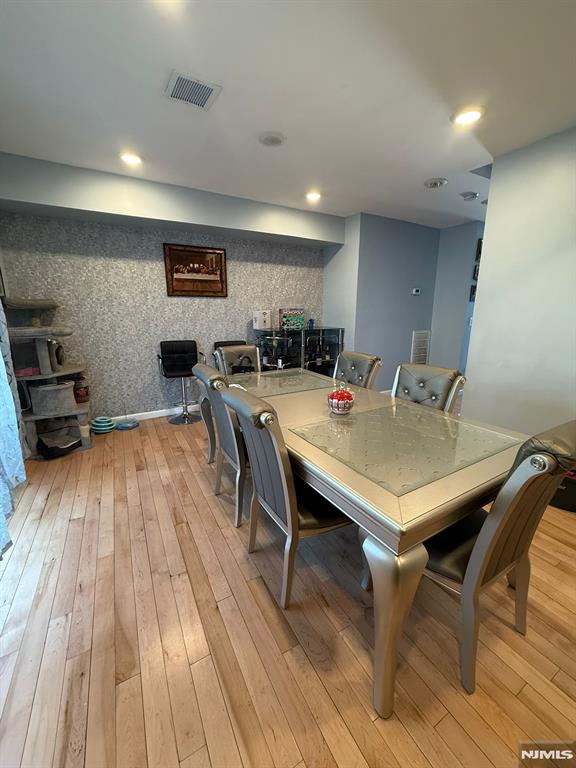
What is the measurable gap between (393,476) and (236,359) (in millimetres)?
2139

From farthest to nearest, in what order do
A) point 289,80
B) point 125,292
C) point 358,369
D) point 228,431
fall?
1. point 125,292
2. point 358,369
3. point 228,431
4. point 289,80

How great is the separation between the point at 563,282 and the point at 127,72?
296 centimetres

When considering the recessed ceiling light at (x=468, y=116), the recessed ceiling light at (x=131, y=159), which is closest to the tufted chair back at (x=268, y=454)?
the recessed ceiling light at (x=468, y=116)

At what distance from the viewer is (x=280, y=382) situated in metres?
2.50

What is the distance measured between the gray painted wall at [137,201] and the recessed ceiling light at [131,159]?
337mm

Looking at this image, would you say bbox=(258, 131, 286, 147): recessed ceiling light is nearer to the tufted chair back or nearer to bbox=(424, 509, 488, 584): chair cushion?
the tufted chair back

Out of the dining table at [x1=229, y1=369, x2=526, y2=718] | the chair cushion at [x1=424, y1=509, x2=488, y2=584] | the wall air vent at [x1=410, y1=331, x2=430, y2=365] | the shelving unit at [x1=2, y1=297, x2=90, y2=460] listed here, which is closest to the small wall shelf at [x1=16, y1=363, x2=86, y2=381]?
the shelving unit at [x1=2, y1=297, x2=90, y2=460]

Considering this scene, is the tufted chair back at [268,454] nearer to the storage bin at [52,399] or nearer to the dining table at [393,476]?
the dining table at [393,476]

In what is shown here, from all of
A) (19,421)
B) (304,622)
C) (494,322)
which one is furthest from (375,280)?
(19,421)

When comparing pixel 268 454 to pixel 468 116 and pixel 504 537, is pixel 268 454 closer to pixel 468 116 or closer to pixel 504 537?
pixel 504 537

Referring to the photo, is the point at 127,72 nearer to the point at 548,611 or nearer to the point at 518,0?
the point at 518,0

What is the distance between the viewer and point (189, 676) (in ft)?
3.75

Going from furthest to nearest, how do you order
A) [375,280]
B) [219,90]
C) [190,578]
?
[375,280] < [219,90] < [190,578]

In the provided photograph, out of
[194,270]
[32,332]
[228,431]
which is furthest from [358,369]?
[32,332]
